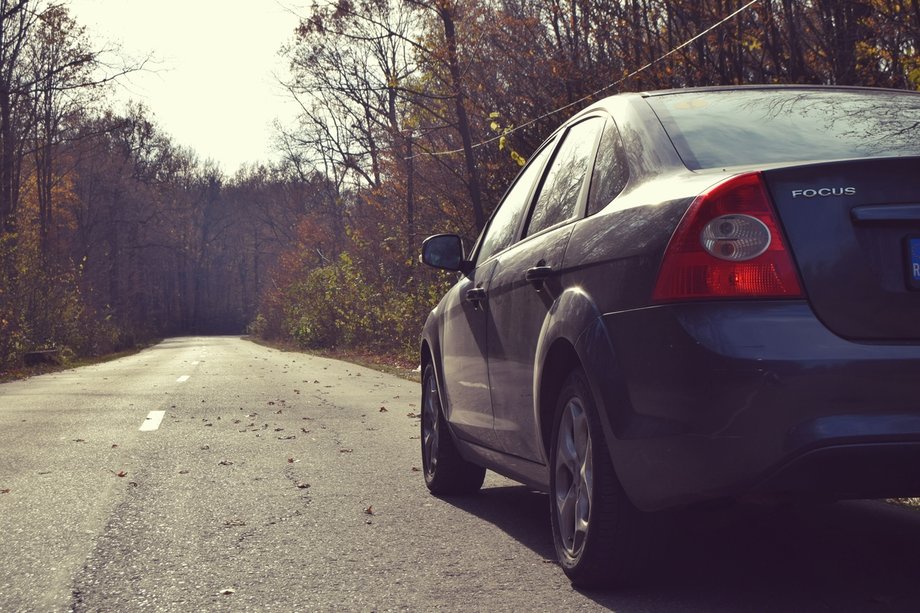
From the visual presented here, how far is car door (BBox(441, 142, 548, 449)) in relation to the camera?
5316 mm

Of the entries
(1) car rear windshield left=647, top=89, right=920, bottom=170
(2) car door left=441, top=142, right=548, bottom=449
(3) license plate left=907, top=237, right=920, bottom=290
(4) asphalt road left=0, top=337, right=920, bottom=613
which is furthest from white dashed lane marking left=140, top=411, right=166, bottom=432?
(3) license plate left=907, top=237, right=920, bottom=290

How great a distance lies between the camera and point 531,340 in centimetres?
450

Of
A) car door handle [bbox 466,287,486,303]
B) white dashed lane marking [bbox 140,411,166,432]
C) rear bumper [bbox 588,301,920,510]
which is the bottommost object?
white dashed lane marking [bbox 140,411,166,432]

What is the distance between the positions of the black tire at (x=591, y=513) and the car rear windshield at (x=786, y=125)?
0.90m

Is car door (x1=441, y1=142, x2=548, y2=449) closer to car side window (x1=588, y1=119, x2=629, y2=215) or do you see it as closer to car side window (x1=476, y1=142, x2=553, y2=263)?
car side window (x1=476, y1=142, x2=553, y2=263)

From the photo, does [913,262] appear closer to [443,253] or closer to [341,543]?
[341,543]

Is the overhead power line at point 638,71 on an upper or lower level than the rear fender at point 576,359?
upper

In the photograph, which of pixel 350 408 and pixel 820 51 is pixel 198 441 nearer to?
pixel 350 408

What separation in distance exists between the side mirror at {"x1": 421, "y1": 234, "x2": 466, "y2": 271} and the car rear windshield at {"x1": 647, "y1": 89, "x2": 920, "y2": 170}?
1851 millimetres

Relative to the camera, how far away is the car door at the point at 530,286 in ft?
14.4

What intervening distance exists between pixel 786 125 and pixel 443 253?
8.01ft

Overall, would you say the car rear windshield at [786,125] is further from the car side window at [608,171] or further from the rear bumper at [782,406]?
the rear bumper at [782,406]

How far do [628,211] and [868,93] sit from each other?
128cm

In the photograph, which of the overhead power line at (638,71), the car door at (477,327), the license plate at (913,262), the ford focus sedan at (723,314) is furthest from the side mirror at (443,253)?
the overhead power line at (638,71)
